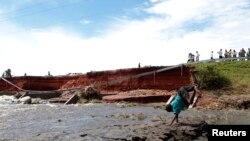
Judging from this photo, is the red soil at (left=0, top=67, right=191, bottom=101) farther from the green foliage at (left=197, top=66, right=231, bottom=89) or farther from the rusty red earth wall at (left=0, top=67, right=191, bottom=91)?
the green foliage at (left=197, top=66, right=231, bottom=89)

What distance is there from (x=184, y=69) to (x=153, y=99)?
7.47 meters

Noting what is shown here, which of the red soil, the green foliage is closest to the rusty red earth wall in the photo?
the red soil

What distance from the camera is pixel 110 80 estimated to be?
44.5 m

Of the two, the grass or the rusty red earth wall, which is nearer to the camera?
the grass

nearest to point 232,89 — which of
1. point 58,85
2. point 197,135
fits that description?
point 197,135

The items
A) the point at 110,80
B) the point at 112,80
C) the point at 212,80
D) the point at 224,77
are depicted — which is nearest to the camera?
the point at 212,80

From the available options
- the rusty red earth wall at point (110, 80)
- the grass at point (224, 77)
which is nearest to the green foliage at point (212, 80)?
the grass at point (224, 77)

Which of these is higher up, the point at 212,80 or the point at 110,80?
the point at 110,80

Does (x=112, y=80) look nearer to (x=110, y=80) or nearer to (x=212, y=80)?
(x=110, y=80)

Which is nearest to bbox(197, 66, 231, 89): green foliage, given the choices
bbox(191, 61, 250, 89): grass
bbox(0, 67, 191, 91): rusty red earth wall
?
bbox(191, 61, 250, 89): grass

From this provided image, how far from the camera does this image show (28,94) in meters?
42.8

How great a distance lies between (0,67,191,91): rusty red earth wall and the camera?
127 ft

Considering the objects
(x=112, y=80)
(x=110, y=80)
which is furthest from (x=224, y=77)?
(x=110, y=80)

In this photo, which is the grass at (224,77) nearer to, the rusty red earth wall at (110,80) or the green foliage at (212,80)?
the green foliage at (212,80)
